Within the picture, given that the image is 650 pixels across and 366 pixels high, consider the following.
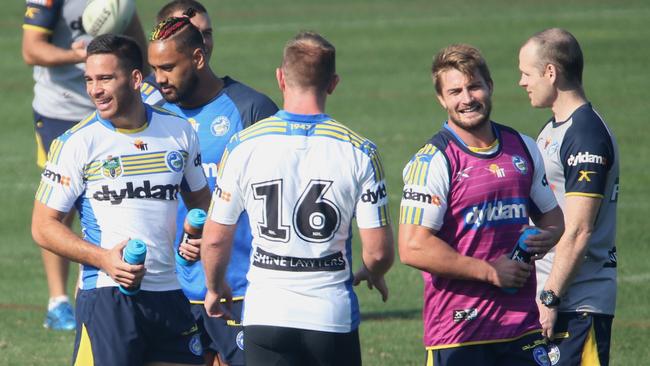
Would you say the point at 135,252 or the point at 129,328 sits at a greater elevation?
the point at 135,252

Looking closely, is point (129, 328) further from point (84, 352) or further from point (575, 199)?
point (575, 199)

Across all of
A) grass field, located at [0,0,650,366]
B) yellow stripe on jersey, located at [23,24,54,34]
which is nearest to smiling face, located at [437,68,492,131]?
grass field, located at [0,0,650,366]

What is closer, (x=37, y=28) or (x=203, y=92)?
(x=203, y=92)

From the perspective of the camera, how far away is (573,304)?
22.3 ft

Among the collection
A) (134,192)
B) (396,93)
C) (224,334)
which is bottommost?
(224,334)

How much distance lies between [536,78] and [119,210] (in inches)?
91.1

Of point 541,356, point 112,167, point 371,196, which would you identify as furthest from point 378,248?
point 112,167

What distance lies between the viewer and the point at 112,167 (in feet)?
21.4

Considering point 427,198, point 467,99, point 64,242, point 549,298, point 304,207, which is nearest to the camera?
point 304,207

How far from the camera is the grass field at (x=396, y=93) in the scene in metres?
10.6

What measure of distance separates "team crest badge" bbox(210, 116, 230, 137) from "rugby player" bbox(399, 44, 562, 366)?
1.62 metres

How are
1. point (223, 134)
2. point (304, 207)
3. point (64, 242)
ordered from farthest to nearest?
point (223, 134) → point (64, 242) → point (304, 207)

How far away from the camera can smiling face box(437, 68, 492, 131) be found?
622 cm

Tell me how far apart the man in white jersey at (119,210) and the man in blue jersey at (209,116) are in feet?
2.08
